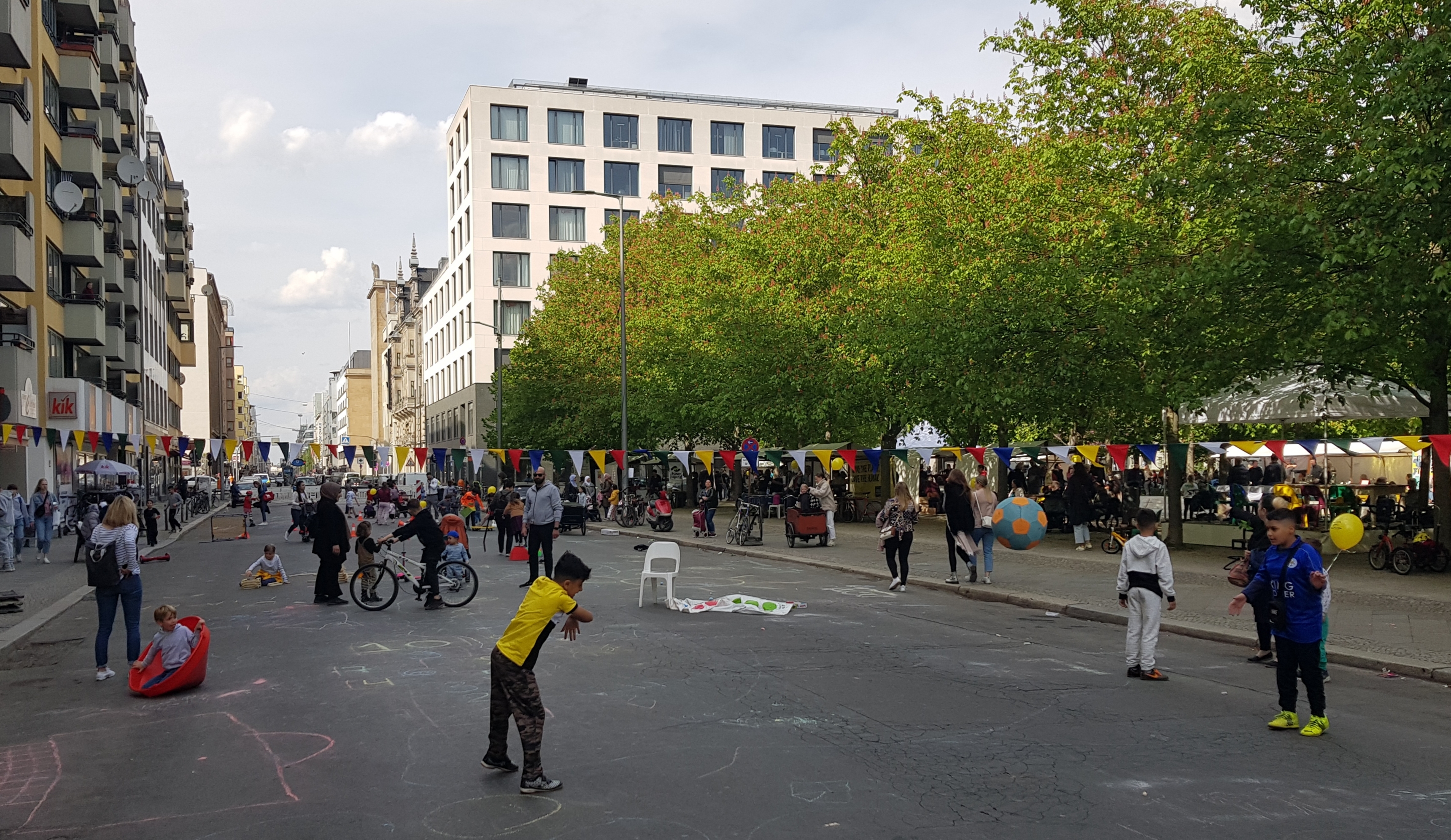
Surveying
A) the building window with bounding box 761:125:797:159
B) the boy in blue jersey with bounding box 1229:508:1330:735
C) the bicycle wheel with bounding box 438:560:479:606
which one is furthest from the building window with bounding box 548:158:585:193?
the boy in blue jersey with bounding box 1229:508:1330:735

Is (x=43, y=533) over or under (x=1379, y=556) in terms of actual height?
over

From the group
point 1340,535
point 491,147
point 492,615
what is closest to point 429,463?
point 491,147

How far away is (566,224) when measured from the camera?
69.5m

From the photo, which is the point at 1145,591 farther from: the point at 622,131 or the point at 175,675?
the point at 622,131

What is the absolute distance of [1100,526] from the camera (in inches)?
1097

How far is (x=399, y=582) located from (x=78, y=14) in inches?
1256

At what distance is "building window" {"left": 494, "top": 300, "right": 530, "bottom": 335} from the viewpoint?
69.1 m

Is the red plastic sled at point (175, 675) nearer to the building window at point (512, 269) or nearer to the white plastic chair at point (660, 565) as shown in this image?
the white plastic chair at point (660, 565)

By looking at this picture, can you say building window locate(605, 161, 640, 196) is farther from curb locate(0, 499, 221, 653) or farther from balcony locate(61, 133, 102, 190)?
curb locate(0, 499, 221, 653)

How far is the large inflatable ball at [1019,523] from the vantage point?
1577 cm

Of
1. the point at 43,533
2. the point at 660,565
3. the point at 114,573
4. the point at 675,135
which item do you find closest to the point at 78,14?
the point at 43,533

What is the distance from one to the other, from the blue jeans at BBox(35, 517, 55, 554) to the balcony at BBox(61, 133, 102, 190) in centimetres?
1597

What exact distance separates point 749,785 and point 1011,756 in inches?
72.0

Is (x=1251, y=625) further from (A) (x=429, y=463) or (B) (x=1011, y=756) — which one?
(A) (x=429, y=463)
